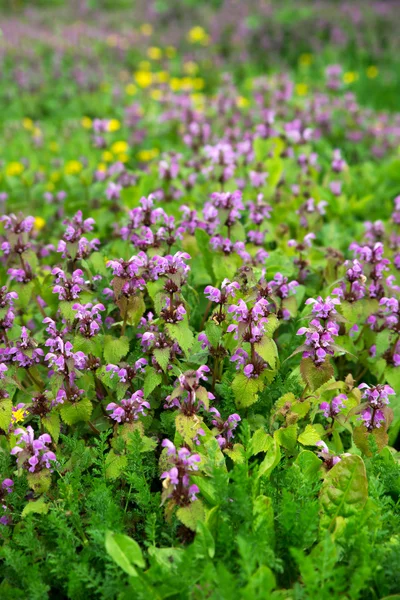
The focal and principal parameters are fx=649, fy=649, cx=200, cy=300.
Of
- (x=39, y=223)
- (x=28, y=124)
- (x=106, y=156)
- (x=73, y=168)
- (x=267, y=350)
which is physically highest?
(x=267, y=350)

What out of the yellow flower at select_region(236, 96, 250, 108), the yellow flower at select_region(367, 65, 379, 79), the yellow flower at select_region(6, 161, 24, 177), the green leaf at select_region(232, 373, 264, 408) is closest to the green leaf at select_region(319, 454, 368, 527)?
the green leaf at select_region(232, 373, 264, 408)

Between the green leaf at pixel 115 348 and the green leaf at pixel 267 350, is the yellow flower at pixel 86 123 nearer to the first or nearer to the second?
the green leaf at pixel 115 348

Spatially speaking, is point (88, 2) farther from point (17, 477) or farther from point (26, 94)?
point (17, 477)

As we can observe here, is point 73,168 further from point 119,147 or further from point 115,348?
point 115,348

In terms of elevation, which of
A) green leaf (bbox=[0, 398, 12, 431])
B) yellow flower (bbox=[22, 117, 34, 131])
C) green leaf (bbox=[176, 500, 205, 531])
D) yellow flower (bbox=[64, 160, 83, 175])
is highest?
green leaf (bbox=[0, 398, 12, 431])

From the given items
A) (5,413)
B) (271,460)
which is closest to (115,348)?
(5,413)

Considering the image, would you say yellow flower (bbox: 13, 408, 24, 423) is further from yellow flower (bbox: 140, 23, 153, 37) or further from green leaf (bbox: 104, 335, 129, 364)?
yellow flower (bbox: 140, 23, 153, 37)
